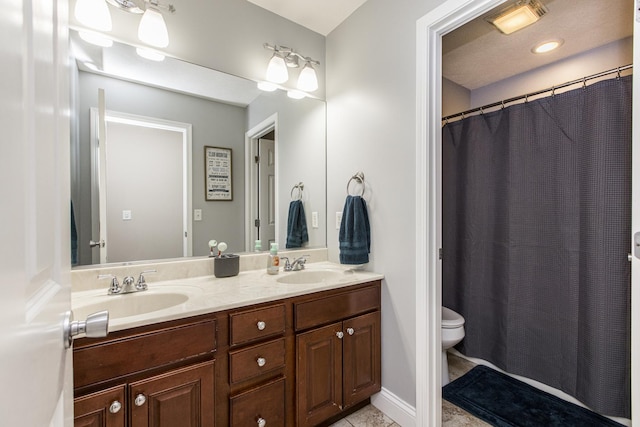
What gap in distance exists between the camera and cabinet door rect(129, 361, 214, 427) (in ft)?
3.42

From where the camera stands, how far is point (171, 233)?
65.1 inches

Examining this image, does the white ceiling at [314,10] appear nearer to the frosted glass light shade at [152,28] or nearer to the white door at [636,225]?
the frosted glass light shade at [152,28]

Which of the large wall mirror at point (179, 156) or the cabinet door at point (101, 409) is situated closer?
the cabinet door at point (101, 409)

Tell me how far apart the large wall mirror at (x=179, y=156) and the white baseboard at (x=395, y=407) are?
1002 millimetres

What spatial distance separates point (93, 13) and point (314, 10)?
1.21 metres

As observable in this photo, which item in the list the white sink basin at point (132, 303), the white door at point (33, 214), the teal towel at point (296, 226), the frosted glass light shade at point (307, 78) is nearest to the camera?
the white door at point (33, 214)

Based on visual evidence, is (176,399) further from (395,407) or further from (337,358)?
(395,407)

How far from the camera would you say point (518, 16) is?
5.57ft

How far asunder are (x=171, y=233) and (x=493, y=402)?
2.16 m

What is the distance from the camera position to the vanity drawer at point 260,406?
1.23 meters

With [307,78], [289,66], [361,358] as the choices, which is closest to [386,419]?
[361,358]

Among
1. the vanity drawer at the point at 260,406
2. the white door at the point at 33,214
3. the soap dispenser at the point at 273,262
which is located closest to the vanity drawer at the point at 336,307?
the vanity drawer at the point at 260,406

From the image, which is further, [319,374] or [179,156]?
[179,156]

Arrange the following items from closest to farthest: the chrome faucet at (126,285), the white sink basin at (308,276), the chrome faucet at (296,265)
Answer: the chrome faucet at (126,285), the white sink basin at (308,276), the chrome faucet at (296,265)
